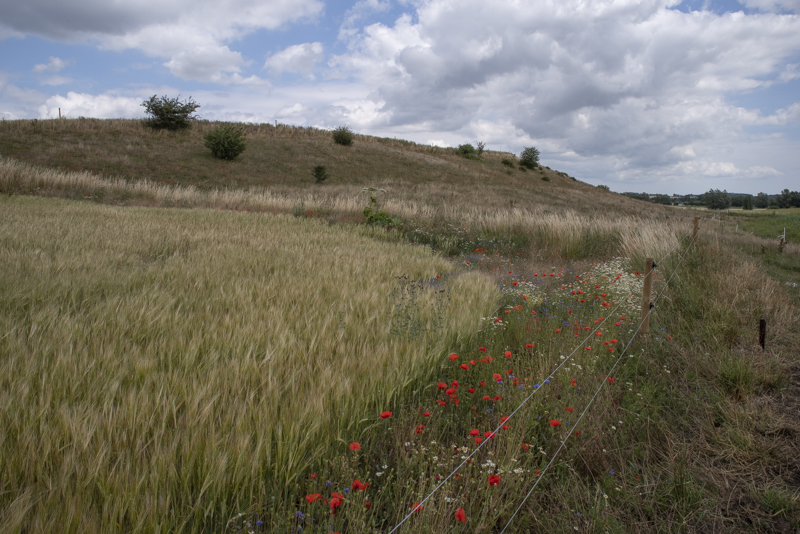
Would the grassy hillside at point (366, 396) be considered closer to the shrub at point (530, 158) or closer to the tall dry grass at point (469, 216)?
the tall dry grass at point (469, 216)

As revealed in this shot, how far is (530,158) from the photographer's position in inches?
2287

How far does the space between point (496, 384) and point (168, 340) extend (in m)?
2.56

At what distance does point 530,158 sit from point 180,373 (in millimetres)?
61809

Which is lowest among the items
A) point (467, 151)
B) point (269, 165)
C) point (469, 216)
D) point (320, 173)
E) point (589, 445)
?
point (589, 445)

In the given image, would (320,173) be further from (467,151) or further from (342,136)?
(467,151)

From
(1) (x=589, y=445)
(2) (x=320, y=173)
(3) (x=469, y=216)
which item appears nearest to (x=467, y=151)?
(2) (x=320, y=173)

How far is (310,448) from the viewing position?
2.10 meters

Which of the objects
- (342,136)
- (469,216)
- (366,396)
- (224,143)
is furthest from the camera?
(342,136)

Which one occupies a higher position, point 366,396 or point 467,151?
point 467,151

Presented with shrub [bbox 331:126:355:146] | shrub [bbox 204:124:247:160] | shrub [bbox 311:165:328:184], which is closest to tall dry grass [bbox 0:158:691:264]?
shrub [bbox 311:165:328:184]

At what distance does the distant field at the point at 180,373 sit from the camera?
1581mm

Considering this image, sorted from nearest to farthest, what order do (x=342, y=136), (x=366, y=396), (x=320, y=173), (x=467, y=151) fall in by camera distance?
(x=366, y=396) → (x=320, y=173) → (x=342, y=136) → (x=467, y=151)

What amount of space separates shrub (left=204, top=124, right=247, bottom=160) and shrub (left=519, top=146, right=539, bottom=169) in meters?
41.0

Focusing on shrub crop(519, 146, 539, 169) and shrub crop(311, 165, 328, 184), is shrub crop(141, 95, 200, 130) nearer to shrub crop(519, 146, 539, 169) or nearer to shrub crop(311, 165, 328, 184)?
shrub crop(311, 165, 328, 184)
